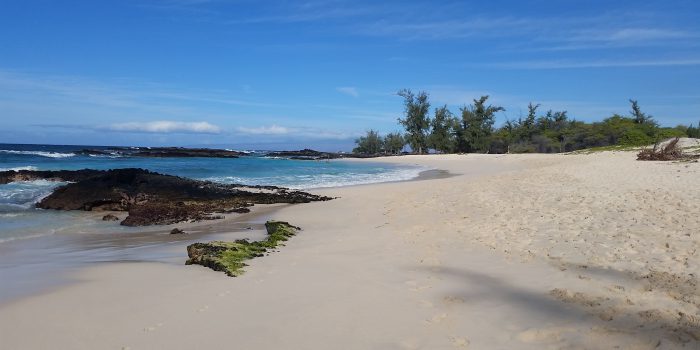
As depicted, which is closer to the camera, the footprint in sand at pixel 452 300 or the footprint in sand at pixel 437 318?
the footprint in sand at pixel 437 318

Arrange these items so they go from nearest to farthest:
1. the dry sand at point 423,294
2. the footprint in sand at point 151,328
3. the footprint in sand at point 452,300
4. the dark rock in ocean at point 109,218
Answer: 1. the dry sand at point 423,294
2. the footprint in sand at point 151,328
3. the footprint in sand at point 452,300
4. the dark rock in ocean at point 109,218

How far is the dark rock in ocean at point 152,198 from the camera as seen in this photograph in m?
11.9

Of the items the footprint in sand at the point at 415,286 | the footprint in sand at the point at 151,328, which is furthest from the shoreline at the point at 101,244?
the footprint in sand at the point at 415,286

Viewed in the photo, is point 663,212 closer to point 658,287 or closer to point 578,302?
point 658,287

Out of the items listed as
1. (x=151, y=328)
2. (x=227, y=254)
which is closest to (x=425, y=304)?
(x=151, y=328)

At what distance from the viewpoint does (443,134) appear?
70562 mm

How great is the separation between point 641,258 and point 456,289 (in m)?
2.61

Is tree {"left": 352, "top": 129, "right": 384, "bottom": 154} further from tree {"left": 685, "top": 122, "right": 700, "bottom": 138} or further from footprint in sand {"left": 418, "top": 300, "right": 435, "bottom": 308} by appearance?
footprint in sand {"left": 418, "top": 300, "right": 435, "bottom": 308}

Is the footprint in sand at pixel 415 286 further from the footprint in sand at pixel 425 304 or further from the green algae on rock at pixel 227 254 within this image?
the green algae on rock at pixel 227 254

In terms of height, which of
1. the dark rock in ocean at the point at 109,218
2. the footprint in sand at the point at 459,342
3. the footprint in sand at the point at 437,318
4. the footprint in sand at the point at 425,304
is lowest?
the dark rock in ocean at the point at 109,218

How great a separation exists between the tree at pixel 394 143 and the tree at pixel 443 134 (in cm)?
1086

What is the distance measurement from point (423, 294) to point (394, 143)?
259 feet

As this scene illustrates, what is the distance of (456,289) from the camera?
16.8 feet

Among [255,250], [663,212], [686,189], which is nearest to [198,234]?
[255,250]
